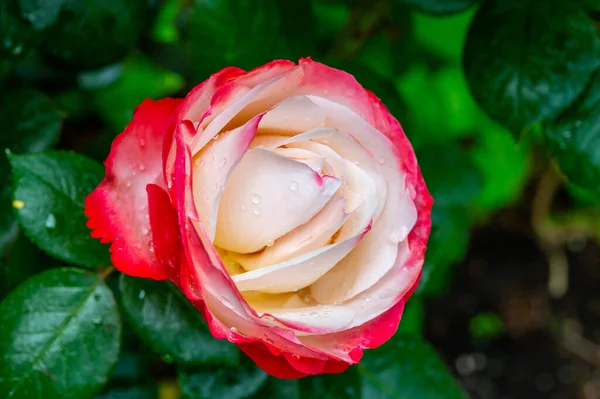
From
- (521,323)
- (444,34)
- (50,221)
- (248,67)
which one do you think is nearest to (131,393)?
(50,221)

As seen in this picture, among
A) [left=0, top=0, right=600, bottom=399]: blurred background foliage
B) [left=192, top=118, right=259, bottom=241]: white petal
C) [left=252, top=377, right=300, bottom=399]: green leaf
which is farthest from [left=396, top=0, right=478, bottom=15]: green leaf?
[left=252, top=377, right=300, bottom=399]: green leaf

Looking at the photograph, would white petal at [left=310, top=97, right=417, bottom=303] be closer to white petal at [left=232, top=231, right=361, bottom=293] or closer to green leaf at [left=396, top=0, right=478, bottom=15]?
white petal at [left=232, top=231, right=361, bottom=293]

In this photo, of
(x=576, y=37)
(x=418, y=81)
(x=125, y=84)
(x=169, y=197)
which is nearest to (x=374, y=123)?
(x=169, y=197)

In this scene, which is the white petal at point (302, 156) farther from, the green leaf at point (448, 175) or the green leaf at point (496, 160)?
the green leaf at point (496, 160)

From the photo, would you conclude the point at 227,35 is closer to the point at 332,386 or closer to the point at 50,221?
the point at 50,221

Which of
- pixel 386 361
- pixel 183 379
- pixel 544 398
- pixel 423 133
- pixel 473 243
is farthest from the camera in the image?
pixel 473 243

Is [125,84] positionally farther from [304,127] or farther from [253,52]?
[304,127]

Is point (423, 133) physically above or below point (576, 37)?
below
